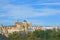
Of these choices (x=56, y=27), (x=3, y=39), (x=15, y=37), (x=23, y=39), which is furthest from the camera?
(x=56, y=27)

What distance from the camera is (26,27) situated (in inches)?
1133

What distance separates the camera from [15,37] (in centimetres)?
2192

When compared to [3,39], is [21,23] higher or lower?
higher

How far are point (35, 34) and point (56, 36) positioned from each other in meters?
2.96

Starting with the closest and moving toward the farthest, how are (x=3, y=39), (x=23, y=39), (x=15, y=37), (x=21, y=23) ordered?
(x=3, y=39)
(x=23, y=39)
(x=15, y=37)
(x=21, y=23)

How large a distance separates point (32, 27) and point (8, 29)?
3619mm

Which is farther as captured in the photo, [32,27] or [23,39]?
[32,27]

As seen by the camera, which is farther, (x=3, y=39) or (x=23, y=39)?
(x=23, y=39)

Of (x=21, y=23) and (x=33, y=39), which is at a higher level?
(x=21, y=23)

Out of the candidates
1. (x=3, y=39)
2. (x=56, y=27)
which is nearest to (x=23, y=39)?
(x=3, y=39)

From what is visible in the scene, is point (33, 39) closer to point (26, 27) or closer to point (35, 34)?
point (35, 34)

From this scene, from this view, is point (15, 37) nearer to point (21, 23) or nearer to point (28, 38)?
point (28, 38)

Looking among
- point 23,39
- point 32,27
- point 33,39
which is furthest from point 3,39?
point 32,27

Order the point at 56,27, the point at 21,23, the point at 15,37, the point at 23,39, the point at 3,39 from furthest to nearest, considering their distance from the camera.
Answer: the point at 21,23, the point at 56,27, the point at 15,37, the point at 23,39, the point at 3,39
